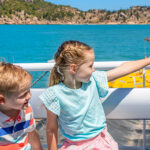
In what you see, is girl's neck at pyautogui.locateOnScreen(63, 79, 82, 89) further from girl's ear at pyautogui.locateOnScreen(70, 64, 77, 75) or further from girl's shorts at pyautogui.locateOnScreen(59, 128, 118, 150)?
girl's shorts at pyautogui.locateOnScreen(59, 128, 118, 150)

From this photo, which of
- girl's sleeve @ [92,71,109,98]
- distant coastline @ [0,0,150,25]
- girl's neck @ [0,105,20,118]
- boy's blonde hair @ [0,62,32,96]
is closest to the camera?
boy's blonde hair @ [0,62,32,96]

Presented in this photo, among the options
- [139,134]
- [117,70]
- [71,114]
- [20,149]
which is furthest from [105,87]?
[139,134]

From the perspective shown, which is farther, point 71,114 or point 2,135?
point 71,114

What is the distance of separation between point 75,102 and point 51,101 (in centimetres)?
12

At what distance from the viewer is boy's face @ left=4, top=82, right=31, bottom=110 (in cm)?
116

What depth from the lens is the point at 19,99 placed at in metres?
1.17

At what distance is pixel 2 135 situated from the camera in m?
1.19

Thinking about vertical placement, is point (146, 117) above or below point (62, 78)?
below

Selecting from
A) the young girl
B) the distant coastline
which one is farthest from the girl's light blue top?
the distant coastline

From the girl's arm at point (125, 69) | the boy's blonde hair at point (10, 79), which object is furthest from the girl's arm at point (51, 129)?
the girl's arm at point (125, 69)

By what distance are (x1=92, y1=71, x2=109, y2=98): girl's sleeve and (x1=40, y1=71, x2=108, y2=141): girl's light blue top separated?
0.05 metres

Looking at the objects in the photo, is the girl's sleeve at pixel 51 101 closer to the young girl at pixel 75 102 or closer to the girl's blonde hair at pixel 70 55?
the young girl at pixel 75 102

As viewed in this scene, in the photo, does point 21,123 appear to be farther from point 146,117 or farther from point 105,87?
point 146,117

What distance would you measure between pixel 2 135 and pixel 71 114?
0.33 meters
